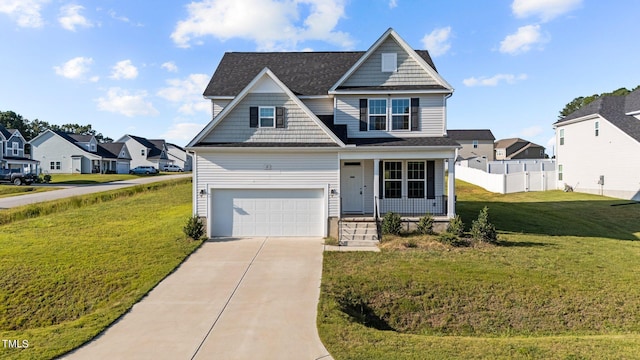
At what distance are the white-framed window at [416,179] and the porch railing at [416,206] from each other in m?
0.25

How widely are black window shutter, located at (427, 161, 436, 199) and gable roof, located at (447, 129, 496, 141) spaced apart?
164ft

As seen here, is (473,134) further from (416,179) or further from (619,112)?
(416,179)

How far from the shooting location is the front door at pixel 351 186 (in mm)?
16406

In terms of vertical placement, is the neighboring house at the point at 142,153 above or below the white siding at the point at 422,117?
above

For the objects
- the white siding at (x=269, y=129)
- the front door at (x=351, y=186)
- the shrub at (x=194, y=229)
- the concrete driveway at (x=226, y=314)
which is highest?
the white siding at (x=269, y=129)

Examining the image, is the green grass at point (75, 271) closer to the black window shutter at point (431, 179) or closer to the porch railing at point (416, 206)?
the porch railing at point (416, 206)

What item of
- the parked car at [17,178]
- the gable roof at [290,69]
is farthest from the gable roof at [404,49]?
the parked car at [17,178]

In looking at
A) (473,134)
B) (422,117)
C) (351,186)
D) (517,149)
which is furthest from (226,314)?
(517,149)

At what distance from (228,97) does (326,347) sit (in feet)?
44.1

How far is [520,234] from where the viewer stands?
49.4ft

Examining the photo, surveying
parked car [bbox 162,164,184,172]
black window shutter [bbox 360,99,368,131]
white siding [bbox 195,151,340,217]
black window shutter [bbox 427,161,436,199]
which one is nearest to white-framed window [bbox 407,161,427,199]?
black window shutter [bbox 427,161,436,199]

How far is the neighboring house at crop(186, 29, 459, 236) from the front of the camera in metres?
14.8

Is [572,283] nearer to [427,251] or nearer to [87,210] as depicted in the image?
[427,251]

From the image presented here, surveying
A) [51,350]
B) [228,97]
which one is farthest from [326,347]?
[228,97]
